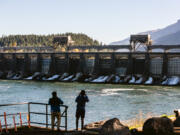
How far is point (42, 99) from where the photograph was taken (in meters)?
40.4

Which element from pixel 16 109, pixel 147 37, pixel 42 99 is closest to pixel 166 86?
pixel 147 37

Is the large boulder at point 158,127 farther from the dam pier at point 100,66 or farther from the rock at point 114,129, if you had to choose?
the dam pier at point 100,66

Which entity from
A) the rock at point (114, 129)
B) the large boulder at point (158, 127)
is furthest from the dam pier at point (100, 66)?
the rock at point (114, 129)

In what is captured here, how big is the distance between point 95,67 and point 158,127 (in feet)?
195

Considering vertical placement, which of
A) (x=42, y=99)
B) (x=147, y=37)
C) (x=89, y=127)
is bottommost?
(x=42, y=99)

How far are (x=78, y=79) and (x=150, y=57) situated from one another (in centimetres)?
1645

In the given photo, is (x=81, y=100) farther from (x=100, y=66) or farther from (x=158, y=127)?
(x=100, y=66)

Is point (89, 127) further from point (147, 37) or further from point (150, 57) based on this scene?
point (147, 37)

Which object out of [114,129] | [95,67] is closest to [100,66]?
[95,67]

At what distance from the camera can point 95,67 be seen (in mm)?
71188

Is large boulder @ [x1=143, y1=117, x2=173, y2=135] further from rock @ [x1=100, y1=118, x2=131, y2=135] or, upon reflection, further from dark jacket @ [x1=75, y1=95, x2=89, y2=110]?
dark jacket @ [x1=75, y1=95, x2=89, y2=110]

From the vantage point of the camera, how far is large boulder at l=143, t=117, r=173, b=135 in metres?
11.9

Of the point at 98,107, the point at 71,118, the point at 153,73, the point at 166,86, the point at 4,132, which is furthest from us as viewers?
the point at 153,73

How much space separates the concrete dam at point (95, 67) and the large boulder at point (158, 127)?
4846cm
